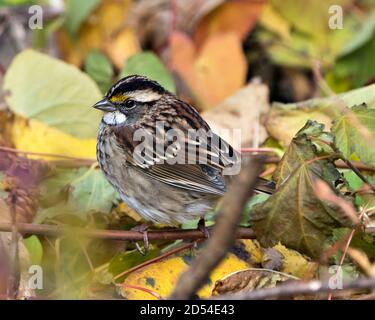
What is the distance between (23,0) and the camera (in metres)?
5.44

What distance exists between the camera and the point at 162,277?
3.34m

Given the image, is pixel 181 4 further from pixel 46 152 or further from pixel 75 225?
pixel 75 225

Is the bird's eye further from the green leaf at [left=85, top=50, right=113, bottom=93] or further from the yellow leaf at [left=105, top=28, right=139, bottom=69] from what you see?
the yellow leaf at [left=105, top=28, right=139, bottom=69]

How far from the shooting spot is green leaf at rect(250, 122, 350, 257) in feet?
10.1

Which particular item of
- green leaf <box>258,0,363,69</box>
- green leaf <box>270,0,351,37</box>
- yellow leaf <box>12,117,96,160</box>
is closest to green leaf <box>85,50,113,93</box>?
yellow leaf <box>12,117,96,160</box>

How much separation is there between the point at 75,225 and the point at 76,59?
6.88ft

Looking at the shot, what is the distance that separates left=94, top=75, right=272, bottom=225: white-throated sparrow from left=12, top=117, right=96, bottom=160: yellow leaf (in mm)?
535

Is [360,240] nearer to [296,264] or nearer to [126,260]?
[296,264]

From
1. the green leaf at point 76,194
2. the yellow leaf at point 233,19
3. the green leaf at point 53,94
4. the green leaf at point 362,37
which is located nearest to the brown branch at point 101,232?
the green leaf at point 76,194

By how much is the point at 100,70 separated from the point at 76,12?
750 mm

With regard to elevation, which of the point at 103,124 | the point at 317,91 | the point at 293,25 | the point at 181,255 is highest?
the point at 293,25

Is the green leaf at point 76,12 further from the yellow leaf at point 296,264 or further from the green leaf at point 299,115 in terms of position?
the yellow leaf at point 296,264

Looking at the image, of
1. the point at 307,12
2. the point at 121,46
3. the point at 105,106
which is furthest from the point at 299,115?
the point at 121,46

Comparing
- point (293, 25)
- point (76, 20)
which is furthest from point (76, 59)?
point (293, 25)
